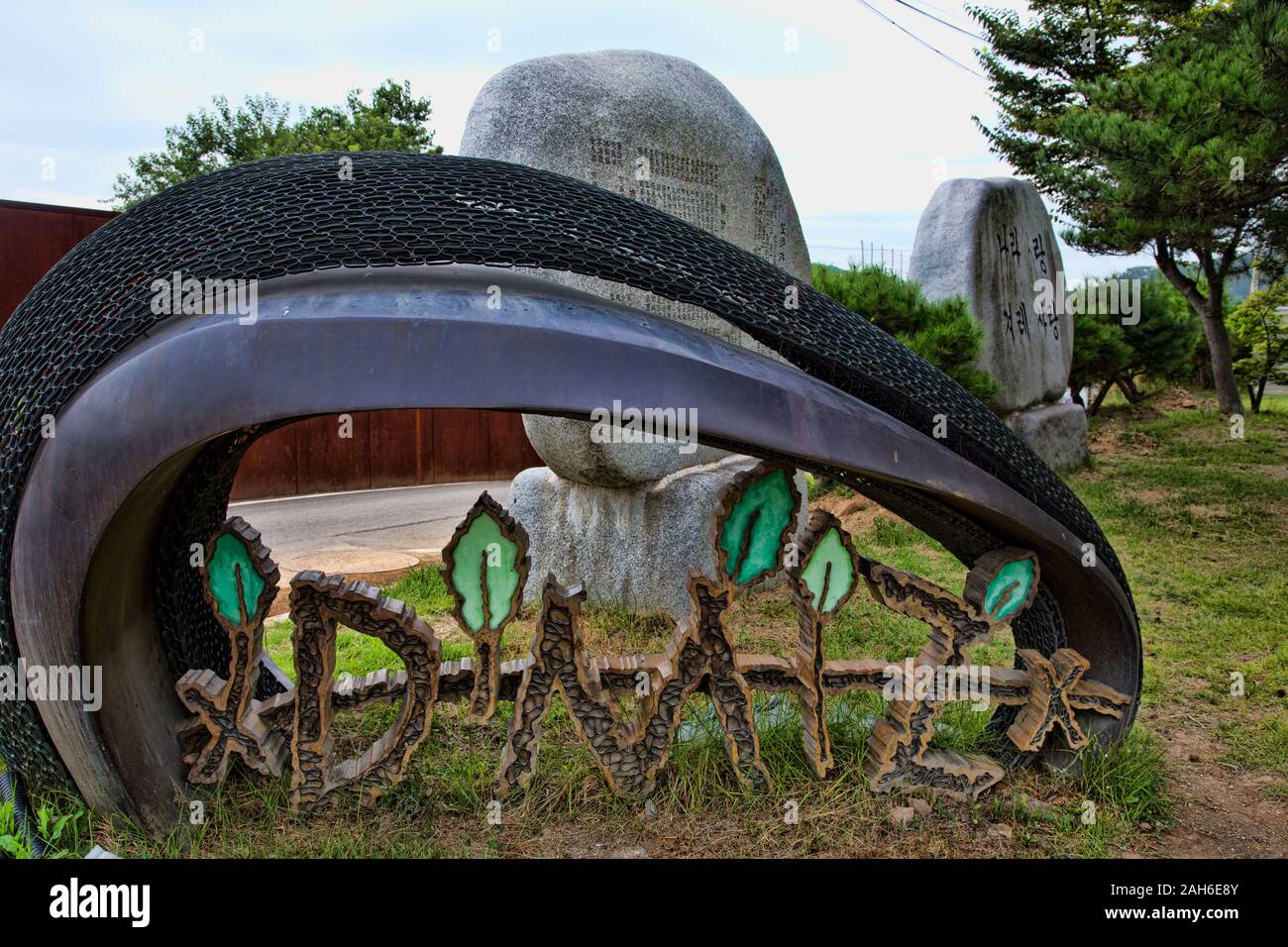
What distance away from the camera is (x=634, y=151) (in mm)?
4105

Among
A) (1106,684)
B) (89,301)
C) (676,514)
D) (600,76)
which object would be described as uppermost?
(600,76)

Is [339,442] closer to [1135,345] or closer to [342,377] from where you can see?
[342,377]

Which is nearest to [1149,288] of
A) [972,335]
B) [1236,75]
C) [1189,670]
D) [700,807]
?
[972,335]

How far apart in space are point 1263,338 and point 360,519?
460 inches

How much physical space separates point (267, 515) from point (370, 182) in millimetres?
5392

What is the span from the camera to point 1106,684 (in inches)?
93.7

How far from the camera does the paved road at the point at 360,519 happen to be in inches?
230

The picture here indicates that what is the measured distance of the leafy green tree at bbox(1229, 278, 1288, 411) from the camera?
11.5 m

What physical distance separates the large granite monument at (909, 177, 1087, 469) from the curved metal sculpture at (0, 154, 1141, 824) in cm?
524

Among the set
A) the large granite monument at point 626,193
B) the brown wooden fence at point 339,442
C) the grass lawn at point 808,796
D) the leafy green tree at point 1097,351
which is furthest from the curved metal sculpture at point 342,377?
the leafy green tree at point 1097,351

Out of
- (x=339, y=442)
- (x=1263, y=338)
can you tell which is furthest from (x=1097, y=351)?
(x=339, y=442)

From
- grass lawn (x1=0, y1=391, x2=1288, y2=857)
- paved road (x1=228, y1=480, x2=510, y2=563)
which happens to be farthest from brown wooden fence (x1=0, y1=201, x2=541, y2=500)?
grass lawn (x1=0, y1=391, x2=1288, y2=857)

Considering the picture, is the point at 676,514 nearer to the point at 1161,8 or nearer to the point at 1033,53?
the point at 1161,8

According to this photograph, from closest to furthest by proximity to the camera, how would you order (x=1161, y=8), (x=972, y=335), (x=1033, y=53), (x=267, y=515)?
(x=972, y=335) < (x=267, y=515) < (x=1161, y=8) < (x=1033, y=53)
